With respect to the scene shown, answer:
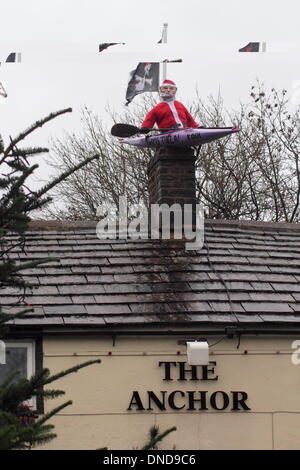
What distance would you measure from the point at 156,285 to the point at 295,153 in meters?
17.1

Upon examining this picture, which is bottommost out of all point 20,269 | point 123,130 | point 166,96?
point 20,269

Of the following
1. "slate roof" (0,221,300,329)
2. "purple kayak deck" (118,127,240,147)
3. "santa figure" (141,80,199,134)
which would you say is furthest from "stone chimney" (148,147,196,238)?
"slate roof" (0,221,300,329)

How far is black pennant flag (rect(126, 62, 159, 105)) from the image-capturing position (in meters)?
15.8

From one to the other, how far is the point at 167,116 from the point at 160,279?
2.96 m

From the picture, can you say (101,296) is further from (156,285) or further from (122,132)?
(122,132)

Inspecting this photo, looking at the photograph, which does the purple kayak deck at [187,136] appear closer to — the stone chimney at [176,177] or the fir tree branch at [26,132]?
the stone chimney at [176,177]

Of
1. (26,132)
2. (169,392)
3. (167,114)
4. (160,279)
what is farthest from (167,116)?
(26,132)

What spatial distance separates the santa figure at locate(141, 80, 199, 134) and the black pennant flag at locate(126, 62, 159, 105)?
160 cm

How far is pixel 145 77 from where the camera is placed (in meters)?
15.9

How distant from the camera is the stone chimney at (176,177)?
44.1 feet

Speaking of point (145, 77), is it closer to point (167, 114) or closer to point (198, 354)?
point (167, 114)

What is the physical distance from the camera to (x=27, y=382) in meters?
5.74

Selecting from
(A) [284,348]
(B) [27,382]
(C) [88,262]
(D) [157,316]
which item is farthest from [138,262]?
(B) [27,382]

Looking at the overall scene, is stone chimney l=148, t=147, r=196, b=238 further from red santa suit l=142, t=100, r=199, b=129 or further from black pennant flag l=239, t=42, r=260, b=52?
black pennant flag l=239, t=42, r=260, b=52
